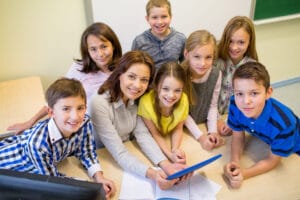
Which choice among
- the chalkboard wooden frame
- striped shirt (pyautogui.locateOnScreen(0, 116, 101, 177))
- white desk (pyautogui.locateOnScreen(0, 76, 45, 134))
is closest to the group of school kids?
striped shirt (pyautogui.locateOnScreen(0, 116, 101, 177))

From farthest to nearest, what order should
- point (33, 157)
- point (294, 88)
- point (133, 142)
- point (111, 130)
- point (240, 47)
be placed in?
point (294, 88) < point (240, 47) < point (133, 142) < point (111, 130) < point (33, 157)

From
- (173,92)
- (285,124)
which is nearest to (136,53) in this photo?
(173,92)

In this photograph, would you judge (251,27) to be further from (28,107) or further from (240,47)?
(28,107)

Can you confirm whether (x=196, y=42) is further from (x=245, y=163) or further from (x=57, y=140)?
(x=57, y=140)

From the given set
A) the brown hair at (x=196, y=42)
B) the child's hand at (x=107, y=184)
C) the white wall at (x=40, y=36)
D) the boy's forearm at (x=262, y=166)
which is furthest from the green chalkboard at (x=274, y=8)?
the child's hand at (x=107, y=184)

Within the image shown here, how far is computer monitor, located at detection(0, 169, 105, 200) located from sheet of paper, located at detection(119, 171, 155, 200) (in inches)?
25.8

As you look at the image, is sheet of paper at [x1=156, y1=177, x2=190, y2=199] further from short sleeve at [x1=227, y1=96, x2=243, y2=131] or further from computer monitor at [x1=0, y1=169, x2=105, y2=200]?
computer monitor at [x1=0, y1=169, x2=105, y2=200]

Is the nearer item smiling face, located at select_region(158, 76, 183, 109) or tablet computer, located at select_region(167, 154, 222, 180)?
tablet computer, located at select_region(167, 154, 222, 180)

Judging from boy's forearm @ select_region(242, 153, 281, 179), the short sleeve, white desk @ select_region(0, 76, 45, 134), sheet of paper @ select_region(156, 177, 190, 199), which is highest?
the short sleeve

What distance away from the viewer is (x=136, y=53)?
1.37 m

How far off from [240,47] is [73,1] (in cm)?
125

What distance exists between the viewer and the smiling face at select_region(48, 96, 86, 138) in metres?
1.18

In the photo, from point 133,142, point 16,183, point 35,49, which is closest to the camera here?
point 16,183

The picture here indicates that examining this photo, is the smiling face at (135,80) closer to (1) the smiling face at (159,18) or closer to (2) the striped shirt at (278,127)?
(2) the striped shirt at (278,127)
